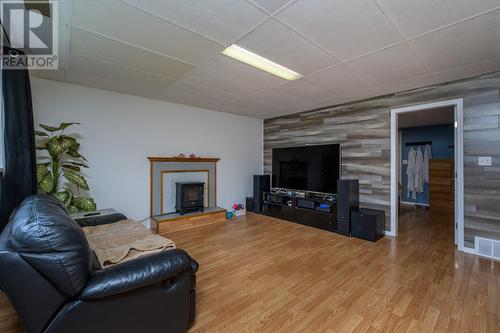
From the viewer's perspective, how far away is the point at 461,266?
2.47 m

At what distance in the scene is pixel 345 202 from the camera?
3.60 m

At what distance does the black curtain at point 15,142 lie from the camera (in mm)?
2062

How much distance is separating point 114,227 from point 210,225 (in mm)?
1991

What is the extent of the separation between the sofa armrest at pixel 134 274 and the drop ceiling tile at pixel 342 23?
1928 millimetres

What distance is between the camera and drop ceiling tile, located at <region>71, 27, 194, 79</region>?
2057 millimetres

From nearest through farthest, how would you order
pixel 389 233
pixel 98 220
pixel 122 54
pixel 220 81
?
pixel 122 54 < pixel 98 220 < pixel 220 81 < pixel 389 233

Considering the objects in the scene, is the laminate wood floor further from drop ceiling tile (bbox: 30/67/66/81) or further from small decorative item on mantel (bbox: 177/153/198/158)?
drop ceiling tile (bbox: 30/67/66/81)

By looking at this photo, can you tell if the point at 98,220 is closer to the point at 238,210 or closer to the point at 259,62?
the point at 259,62

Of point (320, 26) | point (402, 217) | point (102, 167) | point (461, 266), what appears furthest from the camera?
point (402, 217)

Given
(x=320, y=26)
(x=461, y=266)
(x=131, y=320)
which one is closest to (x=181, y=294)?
(x=131, y=320)

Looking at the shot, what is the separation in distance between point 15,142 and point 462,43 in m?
4.38

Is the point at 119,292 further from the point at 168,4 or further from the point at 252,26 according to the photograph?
the point at 252,26

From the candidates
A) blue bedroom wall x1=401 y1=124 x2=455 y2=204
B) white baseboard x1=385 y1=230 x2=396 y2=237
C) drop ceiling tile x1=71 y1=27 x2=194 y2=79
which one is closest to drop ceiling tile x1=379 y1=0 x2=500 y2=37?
drop ceiling tile x1=71 y1=27 x2=194 y2=79

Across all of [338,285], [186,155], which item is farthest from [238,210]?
[338,285]
